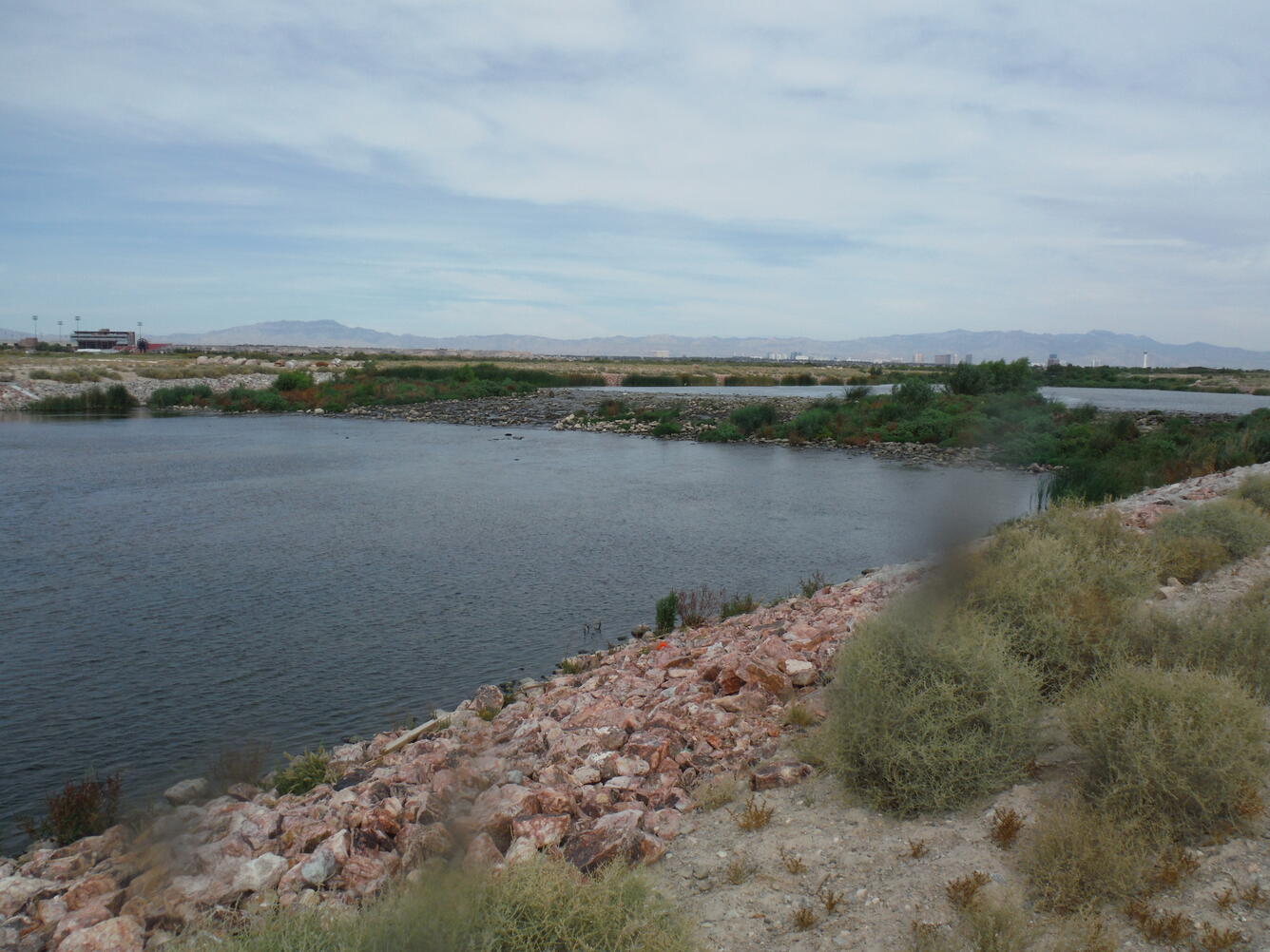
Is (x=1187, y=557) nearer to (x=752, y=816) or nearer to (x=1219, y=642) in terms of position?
(x=1219, y=642)

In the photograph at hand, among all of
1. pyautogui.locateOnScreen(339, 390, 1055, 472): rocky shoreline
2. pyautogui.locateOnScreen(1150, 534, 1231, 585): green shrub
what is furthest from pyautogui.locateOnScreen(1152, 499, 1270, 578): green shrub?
pyautogui.locateOnScreen(339, 390, 1055, 472): rocky shoreline

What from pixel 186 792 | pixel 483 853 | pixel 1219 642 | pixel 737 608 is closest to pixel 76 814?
pixel 186 792

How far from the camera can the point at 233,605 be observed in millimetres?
12773

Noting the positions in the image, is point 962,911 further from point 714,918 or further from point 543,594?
point 543,594

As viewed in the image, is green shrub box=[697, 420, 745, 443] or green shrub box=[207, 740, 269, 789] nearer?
green shrub box=[207, 740, 269, 789]

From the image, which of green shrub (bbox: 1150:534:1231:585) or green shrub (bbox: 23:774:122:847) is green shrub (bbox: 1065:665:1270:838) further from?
green shrub (bbox: 23:774:122:847)

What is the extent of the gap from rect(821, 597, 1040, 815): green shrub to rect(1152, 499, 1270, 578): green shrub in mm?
5363

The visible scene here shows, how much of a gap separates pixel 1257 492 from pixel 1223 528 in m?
3.33

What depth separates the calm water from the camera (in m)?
8.96

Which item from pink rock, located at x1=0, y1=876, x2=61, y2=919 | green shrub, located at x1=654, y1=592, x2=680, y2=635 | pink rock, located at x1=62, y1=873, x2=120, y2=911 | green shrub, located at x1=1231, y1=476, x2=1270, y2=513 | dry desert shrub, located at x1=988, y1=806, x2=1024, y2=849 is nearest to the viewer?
dry desert shrub, located at x1=988, y1=806, x2=1024, y2=849

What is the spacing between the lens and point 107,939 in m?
4.46

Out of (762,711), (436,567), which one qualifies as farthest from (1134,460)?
(762,711)

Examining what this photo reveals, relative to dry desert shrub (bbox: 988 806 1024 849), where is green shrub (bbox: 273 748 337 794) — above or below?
below

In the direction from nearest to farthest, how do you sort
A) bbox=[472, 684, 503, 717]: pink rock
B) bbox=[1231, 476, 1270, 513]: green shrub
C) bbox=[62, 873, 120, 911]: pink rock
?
bbox=[62, 873, 120, 911]: pink rock → bbox=[472, 684, 503, 717]: pink rock → bbox=[1231, 476, 1270, 513]: green shrub
